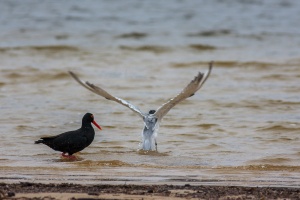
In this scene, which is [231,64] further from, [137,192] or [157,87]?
[137,192]

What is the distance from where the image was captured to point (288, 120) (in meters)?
15.7

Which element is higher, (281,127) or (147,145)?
(281,127)

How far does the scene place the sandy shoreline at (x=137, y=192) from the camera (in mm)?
7875

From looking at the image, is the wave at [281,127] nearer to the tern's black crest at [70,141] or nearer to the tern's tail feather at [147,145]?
the tern's tail feather at [147,145]

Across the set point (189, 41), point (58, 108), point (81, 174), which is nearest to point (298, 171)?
point (81, 174)

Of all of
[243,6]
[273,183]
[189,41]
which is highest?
[243,6]

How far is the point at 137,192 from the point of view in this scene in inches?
322

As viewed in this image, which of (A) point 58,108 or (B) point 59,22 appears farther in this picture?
(B) point 59,22

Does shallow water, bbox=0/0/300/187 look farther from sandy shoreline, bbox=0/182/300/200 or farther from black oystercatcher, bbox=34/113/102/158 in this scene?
sandy shoreline, bbox=0/182/300/200

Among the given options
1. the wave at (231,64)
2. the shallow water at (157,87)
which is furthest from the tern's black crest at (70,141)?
the wave at (231,64)

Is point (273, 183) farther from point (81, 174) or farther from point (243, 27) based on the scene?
point (243, 27)

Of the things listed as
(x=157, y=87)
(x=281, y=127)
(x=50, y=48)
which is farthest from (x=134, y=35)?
(x=281, y=127)

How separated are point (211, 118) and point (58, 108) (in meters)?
3.48

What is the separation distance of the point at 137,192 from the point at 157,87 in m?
12.4
